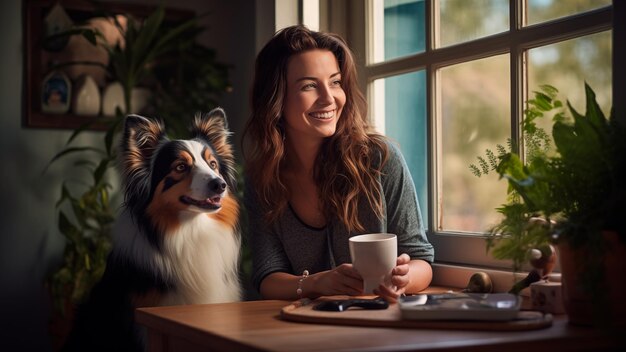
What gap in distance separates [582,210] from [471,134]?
864 millimetres

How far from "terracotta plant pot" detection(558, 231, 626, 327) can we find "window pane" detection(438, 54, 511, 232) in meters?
0.70

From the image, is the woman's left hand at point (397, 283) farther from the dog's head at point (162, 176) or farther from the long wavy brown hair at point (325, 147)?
the dog's head at point (162, 176)

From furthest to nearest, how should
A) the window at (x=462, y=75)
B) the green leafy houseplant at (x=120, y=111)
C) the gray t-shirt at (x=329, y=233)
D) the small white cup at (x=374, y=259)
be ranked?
the green leafy houseplant at (x=120, y=111), the gray t-shirt at (x=329, y=233), the window at (x=462, y=75), the small white cup at (x=374, y=259)

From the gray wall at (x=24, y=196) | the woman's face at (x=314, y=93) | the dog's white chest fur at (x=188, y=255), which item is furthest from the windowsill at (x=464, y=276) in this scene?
the gray wall at (x=24, y=196)

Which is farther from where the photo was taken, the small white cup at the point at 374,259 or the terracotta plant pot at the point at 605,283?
the small white cup at the point at 374,259

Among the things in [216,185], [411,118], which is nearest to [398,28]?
[411,118]

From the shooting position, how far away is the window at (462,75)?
5.83 ft

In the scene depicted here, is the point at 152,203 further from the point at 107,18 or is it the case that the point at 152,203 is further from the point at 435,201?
the point at 107,18

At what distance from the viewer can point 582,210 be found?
125 centimetres

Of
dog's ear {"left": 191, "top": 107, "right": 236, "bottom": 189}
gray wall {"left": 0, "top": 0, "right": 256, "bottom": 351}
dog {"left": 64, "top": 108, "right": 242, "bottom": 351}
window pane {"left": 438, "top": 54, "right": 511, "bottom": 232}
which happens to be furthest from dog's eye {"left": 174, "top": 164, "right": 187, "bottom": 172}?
gray wall {"left": 0, "top": 0, "right": 256, "bottom": 351}

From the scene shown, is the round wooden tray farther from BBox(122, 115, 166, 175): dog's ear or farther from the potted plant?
BBox(122, 115, 166, 175): dog's ear

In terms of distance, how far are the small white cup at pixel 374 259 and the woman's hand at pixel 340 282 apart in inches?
3.3

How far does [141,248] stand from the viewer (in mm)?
1696

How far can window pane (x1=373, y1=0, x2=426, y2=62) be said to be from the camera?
7.41 ft
